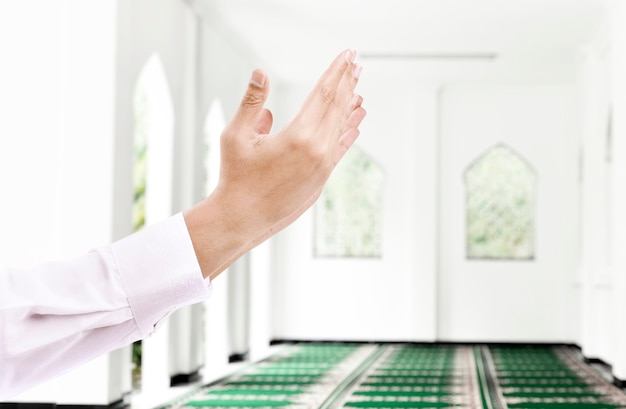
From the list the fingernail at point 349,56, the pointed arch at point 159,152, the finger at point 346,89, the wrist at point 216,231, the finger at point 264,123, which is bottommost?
the wrist at point 216,231

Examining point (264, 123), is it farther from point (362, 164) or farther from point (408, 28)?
point (362, 164)

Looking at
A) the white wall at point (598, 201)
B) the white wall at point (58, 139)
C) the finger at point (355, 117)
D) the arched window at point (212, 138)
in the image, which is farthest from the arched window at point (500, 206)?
the finger at point (355, 117)

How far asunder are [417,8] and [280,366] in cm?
400

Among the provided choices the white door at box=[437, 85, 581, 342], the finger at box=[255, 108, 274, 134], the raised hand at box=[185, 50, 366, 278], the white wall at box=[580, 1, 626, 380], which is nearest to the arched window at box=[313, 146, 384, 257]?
the white door at box=[437, 85, 581, 342]

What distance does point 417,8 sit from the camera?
888 centimetres

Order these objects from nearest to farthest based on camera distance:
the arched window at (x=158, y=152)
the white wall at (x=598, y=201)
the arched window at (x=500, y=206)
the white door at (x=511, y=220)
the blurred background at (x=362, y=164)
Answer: the blurred background at (x=362, y=164) < the arched window at (x=158, y=152) < the white wall at (x=598, y=201) < the white door at (x=511, y=220) < the arched window at (x=500, y=206)

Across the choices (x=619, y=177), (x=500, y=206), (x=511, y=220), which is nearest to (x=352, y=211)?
(x=500, y=206)

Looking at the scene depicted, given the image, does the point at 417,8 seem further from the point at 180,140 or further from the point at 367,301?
the point at 367,301

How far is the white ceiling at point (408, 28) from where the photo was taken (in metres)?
8.79

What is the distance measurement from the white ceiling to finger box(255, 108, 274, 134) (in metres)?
8.13

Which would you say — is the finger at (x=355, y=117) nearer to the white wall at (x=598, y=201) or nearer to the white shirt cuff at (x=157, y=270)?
the white shirt cuff at (x=157, y=270)

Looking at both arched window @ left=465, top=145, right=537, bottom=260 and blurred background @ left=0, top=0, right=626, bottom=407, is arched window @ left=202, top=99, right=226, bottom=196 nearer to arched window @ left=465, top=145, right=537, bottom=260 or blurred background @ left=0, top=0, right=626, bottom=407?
blurred background @ left=0, top=0, right=626, bottom=407

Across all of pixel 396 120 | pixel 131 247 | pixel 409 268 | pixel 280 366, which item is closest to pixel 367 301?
pixel 409 268

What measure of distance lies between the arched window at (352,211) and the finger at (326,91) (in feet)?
40.7
